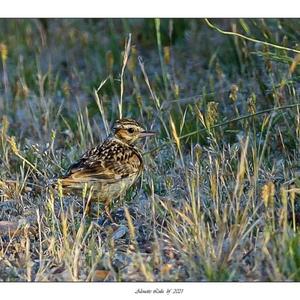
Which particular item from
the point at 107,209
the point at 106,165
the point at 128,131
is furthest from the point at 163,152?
the point at 107,209

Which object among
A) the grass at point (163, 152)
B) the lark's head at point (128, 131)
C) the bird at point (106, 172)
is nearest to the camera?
the grass at point (163, 152)

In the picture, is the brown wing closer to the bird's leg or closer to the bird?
the bird

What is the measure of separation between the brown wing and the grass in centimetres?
22

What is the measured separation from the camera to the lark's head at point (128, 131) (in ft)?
30.2

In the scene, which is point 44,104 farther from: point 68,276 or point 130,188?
point 68,276

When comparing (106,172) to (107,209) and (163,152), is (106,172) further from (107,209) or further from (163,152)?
(163,152)

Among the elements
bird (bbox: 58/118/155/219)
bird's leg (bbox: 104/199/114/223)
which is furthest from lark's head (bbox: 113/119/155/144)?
bird's leg (bbox: 104/199/114/223)

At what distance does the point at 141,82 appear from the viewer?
39.6 feet

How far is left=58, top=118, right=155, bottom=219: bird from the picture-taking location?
8.37 metres

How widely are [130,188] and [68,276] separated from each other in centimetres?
212

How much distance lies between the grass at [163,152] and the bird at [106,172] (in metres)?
0.16

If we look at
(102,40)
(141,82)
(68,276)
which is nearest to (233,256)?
(68,276)

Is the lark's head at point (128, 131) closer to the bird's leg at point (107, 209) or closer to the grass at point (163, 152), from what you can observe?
the grass at point (163, 152)

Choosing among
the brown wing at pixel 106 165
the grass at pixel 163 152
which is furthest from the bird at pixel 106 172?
the grass at pixel 163 152
